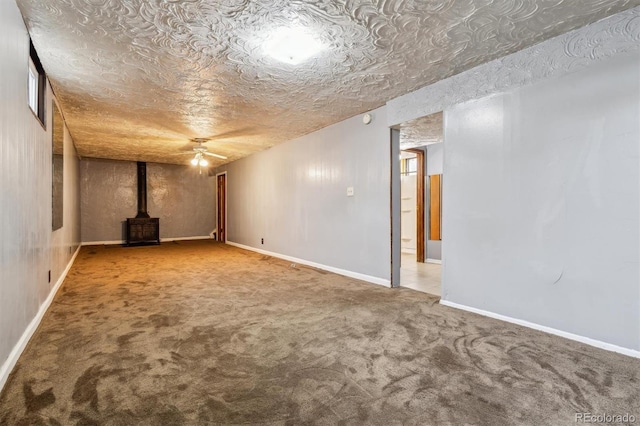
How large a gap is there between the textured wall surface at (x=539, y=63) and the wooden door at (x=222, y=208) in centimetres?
675

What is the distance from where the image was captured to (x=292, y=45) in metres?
2.50

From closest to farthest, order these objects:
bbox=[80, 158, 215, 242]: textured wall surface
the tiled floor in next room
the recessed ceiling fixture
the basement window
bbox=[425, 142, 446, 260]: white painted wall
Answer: the recessed ceiling fixture → the basement window → the tiled floor in next room → bbox=[425, 142, 446, 260]: white painted wall → bbox=[80, 158, 215, 242]: textured wall surface

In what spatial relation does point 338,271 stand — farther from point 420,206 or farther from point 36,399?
point 36,399

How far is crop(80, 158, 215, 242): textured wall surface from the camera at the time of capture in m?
8.55

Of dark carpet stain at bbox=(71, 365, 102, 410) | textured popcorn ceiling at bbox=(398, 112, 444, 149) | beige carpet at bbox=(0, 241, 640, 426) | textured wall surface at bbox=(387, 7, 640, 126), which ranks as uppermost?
textured wall surface at bbox=(387, 7, 640, 126)

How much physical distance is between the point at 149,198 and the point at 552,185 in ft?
32.3

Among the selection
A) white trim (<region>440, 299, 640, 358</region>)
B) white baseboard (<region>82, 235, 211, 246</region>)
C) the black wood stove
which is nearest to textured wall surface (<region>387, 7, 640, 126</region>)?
white trim (<region>440, 299, 640, 358</region>)

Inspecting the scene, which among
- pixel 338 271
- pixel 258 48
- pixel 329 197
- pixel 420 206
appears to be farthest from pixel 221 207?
pixel 258 48

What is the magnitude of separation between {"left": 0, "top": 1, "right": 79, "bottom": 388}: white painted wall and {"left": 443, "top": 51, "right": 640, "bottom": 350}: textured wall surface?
11.6 ft

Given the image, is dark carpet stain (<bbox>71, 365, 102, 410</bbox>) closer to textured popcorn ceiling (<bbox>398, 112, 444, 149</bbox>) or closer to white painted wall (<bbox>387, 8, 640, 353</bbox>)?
white painted wall (<bbox>387, 8, 640, 353</bbox>)

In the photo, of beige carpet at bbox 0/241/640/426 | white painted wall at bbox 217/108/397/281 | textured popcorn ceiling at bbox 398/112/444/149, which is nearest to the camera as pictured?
beige carpet at bbox 0/241/640/426

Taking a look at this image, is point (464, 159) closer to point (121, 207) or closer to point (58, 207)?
point (58, 207)

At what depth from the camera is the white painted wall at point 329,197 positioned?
4180 millimetres

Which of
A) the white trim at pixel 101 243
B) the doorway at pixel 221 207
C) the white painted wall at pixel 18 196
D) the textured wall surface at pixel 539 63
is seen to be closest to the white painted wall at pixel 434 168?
the textured wall surface at pixel 539 63
